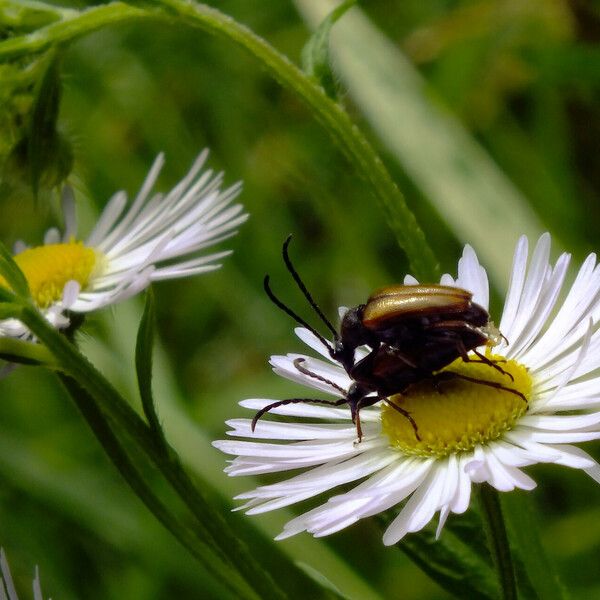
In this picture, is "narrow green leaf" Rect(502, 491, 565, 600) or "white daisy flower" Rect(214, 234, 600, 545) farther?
"narrow green leaf" Rect(502, 491, 565, 600)

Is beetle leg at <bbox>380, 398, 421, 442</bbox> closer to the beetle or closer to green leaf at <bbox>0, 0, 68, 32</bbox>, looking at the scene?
the beetle

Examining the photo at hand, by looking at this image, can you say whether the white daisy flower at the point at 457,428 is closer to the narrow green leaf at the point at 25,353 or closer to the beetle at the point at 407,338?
the beetle at the point at 407,338

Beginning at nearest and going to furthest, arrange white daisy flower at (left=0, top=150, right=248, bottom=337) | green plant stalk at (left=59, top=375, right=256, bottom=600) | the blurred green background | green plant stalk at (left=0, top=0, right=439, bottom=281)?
green plant stalk at (left=59, top=375, right=256, bottom=600) < green plant stalk at (left=0, top=0, right=439, bottom=281) < white daisy flower at (left=0, top=150, right=248, bottom=337) < the blurred green background

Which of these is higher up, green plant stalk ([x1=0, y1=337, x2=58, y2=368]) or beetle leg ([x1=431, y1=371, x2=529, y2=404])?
green plant stalk ([x1=0, y1=337, x2=58, y2=368])

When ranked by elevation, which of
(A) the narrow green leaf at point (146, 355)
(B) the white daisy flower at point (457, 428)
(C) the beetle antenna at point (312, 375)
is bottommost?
(B) the white daisy flower at point (457, 428)

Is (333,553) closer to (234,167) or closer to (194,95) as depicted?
(234,167)

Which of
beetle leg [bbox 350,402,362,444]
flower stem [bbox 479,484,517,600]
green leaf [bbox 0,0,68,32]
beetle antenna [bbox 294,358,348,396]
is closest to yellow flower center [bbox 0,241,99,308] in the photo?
green leaf [bbox 0,0,68,32]

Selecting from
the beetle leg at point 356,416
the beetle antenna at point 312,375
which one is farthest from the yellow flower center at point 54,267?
the beetle leg at point 356,416

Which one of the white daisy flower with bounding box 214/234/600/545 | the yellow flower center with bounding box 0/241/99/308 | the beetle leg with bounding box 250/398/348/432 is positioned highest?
the yellow flower center with bounding box 0/241/99/308
